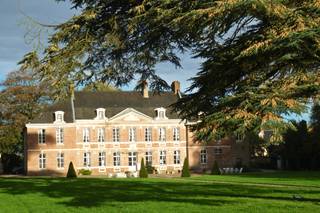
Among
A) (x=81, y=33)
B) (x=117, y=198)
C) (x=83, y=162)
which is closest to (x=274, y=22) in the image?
(x=81, y=33)

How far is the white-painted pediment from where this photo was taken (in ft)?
191

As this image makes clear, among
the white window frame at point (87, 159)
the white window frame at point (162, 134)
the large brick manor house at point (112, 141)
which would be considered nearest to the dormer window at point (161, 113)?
the large brick manor house at point (112, 141)

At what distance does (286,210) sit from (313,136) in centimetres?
4089

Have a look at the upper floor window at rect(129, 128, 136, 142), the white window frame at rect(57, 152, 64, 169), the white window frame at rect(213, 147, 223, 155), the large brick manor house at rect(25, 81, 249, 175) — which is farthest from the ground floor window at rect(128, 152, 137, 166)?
the white window frame at rect(213, 147, 223, 155)

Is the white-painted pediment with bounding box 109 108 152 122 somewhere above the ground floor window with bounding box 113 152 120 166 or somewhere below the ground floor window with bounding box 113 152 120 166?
above

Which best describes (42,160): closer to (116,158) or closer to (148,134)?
(116,158)

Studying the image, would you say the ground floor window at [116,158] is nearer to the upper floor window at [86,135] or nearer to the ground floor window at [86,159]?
the ground floor window at [86,159]

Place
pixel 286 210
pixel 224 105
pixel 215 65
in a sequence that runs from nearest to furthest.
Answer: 1. pixel 224 105
2. pixel 215 65
3. pixel 286 210

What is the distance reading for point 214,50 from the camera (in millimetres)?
11648

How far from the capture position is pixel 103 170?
187ft

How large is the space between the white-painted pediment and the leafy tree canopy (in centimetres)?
4396

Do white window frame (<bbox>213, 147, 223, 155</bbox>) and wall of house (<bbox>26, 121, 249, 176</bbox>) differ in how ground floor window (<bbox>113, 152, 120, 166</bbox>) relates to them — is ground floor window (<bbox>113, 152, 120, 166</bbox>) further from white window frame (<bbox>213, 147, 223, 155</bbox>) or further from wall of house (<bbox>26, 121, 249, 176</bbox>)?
white window frame (<bbox>213, 147, 223, 155</bbox>)

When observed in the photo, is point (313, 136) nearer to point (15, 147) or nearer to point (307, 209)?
point (15, 147)

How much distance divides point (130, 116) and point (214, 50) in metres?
47.0
